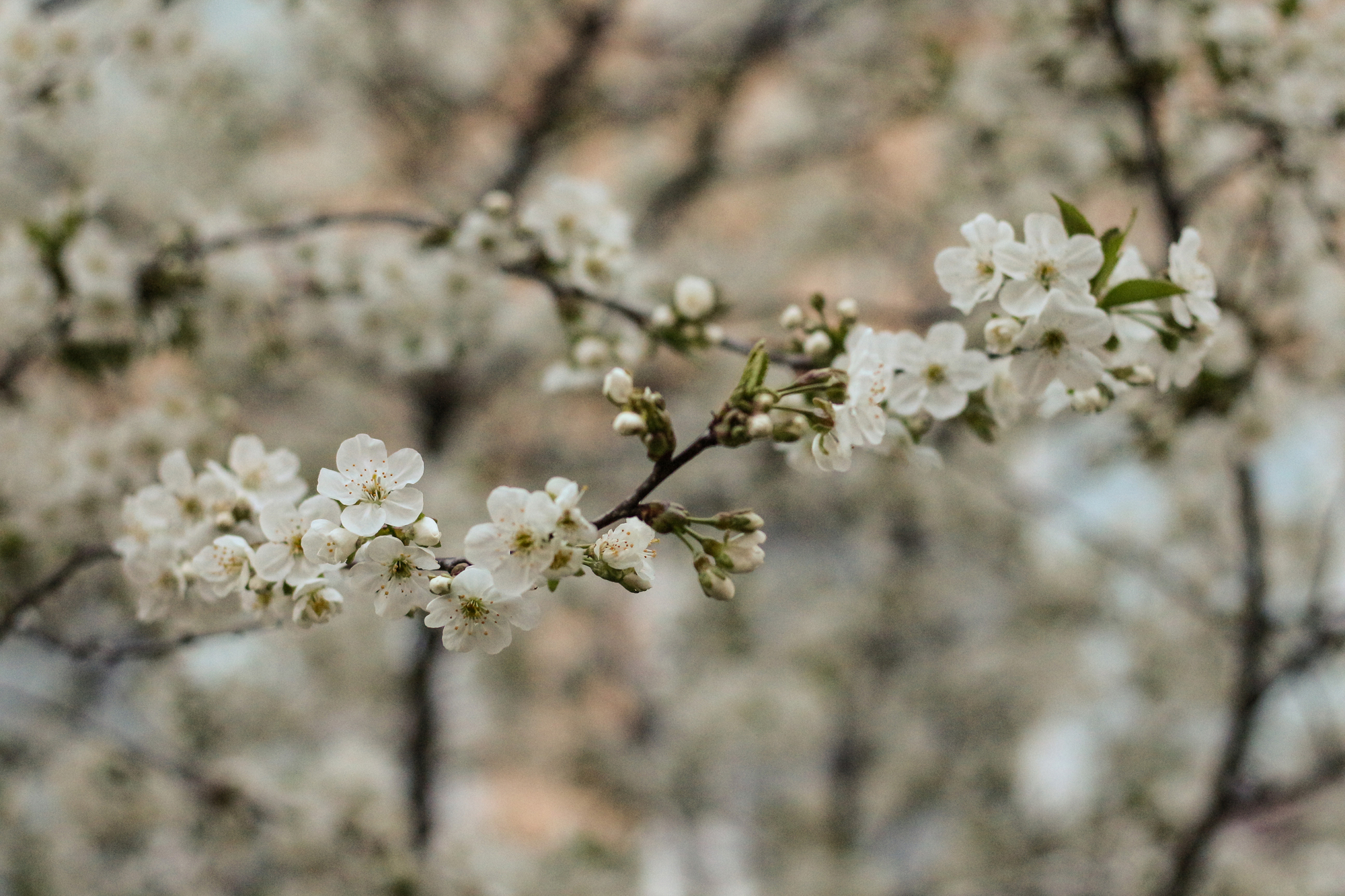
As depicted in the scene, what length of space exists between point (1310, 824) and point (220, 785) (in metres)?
4.48

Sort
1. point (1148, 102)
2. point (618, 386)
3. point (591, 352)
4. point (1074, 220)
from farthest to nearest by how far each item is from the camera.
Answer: point (1148, 102) < point (591, 352) < point (1074, 220) < point (618, 386)

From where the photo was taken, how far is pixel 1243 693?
255cm

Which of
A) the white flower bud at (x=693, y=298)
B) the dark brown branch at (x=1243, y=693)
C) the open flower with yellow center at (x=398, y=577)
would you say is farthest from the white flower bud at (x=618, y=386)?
the dark brown branch at (x=1243, y=693)

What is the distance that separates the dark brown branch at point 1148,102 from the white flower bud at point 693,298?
1243mm

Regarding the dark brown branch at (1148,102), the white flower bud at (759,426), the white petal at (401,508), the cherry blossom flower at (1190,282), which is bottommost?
the white petal at (401,508)

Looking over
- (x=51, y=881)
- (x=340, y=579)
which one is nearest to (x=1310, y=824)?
(x=340, y=579)

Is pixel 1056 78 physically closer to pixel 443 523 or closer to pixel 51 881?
pixel 443 523

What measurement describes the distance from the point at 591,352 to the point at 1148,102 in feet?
5.33

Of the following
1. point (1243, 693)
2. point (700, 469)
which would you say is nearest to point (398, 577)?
point (1243, 693)

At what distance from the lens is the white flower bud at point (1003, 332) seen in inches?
48.1

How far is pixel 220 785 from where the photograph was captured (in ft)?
8.02

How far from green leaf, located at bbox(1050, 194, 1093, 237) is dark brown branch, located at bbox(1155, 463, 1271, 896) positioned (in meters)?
1.52

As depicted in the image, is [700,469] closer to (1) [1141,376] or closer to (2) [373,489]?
(1) [1141,376]

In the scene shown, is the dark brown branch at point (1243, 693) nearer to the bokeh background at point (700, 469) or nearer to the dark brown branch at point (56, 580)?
the bokeh background at point (700, 469)
